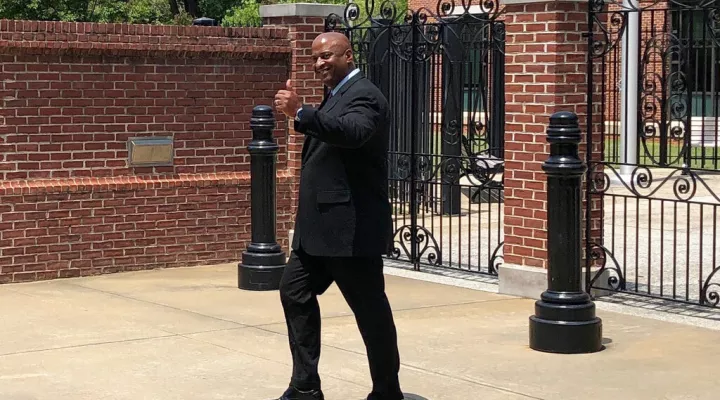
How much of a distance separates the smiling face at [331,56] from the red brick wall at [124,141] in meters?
5.07

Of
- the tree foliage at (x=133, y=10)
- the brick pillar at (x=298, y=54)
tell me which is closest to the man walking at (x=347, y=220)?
the brick pillar at (x=298, y=54)

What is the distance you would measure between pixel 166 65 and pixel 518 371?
17.5 feet

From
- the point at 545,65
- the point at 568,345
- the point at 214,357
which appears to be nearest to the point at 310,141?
the point at 214,357

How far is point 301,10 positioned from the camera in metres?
11.8

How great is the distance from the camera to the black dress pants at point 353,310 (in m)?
5.80

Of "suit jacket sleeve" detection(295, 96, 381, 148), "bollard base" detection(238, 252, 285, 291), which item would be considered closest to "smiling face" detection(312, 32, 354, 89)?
"suit jacket sleeve" detection(295, 96, 381, 148)

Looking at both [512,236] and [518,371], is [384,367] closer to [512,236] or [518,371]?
[518,371]

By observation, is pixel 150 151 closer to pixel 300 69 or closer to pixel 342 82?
pixel 300 69

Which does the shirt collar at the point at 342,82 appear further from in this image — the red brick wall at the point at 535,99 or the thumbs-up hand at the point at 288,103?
the red brick wall at the point at 535,99

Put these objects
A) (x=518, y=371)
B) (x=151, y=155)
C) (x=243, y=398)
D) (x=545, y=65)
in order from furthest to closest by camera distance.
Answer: (x=151, y=155), (x=545, y=65), (x=518, y=371), (x=243, y=398)

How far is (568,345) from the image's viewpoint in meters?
7.55

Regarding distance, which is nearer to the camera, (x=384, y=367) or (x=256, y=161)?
(x=384, y=367)

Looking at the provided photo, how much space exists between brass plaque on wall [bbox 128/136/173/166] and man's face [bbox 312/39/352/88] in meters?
5.42

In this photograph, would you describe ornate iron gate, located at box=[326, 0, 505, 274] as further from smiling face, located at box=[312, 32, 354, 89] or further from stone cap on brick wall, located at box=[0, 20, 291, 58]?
smiling face, located at box=[312, 32, 354, 89]
